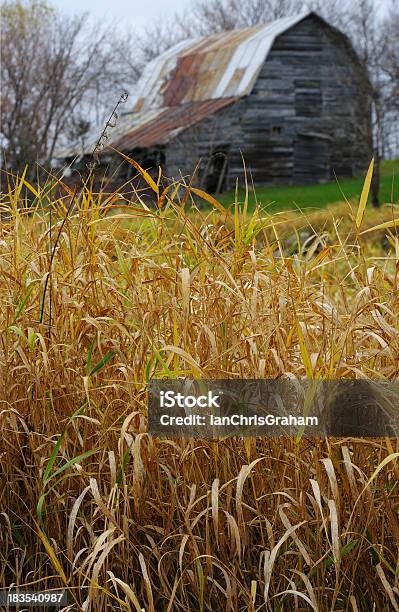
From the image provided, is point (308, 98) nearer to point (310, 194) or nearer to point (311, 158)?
point (311, 158)

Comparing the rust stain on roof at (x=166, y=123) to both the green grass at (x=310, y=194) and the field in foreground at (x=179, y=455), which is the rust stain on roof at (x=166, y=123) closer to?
the green grass at (x=310, y=194)

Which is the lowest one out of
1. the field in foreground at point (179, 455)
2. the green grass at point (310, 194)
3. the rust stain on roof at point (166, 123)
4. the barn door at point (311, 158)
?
the field in foreground at point (179, 455)

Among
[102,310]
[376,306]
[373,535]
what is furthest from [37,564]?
[376,306]

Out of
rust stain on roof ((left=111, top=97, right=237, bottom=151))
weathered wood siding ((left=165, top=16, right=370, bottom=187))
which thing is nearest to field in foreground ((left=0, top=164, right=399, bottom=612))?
rust stain on roof ((left=111, top=97, right=237, bottom=151))

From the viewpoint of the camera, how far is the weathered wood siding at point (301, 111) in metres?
26.5

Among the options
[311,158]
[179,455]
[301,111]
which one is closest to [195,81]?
[301,111]

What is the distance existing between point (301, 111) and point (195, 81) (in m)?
3.73

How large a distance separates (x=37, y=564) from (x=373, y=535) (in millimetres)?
1035

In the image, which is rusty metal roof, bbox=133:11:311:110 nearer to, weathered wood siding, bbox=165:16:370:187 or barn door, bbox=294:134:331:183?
weathered wood siding, bbox=165:16:370:187

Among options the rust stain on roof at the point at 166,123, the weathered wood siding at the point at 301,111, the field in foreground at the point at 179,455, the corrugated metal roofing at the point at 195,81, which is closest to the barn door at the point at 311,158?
the weathered wood siding at the point at 301,111

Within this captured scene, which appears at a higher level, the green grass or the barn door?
the barn door

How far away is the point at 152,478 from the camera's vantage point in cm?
251

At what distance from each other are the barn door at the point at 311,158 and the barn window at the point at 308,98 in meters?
0.75

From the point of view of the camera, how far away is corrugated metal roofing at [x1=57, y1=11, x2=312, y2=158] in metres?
24.0
